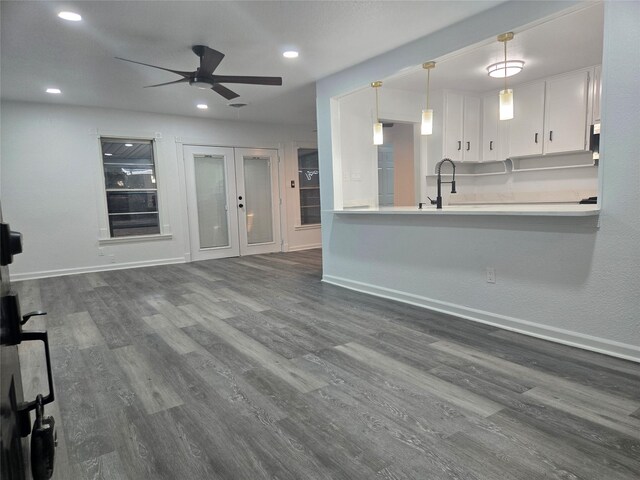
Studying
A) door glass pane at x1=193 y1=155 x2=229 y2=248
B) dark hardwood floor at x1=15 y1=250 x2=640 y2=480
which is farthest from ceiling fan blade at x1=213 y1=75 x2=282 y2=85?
door glass pane at x1=193 y1=155 x2=229 y2=248

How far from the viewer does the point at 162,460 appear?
63.9 inches

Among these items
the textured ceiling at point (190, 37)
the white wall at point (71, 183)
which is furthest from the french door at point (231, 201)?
the textured ceiling at point (190, 37)

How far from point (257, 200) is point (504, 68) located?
4729 millimetres

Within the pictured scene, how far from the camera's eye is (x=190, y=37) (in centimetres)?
337

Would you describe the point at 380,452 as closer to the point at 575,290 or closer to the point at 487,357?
the point at 487,357

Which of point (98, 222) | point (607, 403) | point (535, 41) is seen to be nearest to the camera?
point (607, 403)

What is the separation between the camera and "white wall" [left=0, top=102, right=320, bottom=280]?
541 centimetres

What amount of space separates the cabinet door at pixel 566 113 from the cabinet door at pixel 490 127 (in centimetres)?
68

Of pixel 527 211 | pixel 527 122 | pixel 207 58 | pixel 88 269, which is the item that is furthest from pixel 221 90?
pixel 527 122

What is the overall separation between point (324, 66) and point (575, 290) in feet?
10.3

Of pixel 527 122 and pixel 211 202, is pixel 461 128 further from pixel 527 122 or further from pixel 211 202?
pixel 211 202

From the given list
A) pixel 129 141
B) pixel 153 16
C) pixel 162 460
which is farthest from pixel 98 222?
pixel 162 460

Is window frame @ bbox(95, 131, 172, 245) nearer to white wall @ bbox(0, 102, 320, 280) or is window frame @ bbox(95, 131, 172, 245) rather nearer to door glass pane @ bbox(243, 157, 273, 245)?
white wall @ bbox(0, 102, 320, 280)

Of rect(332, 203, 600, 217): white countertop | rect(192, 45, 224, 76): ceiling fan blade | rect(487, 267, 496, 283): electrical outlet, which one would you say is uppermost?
rect(192, 45, 224, 76): ceiling fan blade
